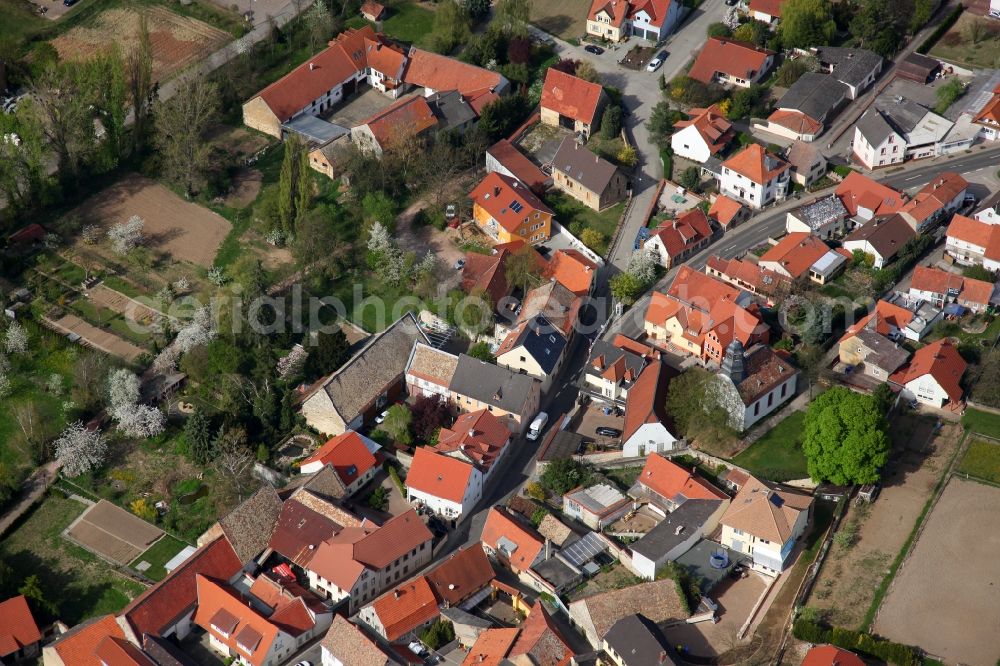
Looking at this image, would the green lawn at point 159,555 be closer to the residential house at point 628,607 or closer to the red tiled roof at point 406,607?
the red tiled roof at point 406,607

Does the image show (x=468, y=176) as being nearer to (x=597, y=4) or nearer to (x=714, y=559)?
(x=597, y=4)

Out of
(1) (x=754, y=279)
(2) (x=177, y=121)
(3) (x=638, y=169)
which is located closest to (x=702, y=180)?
(3) (x=638, y=169)

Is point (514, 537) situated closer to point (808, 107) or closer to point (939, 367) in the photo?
point (939, 367)

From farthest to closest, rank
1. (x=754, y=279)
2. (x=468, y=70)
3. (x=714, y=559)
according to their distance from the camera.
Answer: (x=468, y=70)
(x=754, y=279)
(x=714, y=559)

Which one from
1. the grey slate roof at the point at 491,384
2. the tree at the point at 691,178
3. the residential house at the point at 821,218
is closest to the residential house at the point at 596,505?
the grey slate roof at the point at 491,384

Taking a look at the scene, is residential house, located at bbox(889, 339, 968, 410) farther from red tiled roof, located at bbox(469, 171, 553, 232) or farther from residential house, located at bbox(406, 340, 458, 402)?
red tiled roof, located at bbox(469, 171, 553, 232)

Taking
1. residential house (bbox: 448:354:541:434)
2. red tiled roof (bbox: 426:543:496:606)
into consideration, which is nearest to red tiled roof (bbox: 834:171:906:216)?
residential house (bbox: 448:354:541:434)
